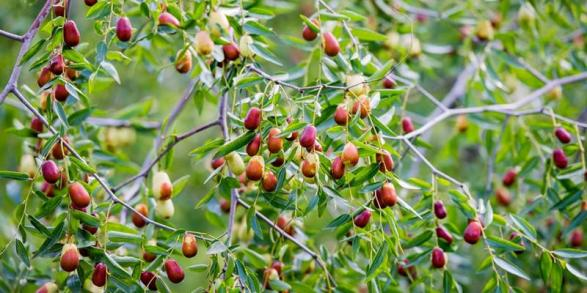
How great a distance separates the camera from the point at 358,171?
1.74 meters

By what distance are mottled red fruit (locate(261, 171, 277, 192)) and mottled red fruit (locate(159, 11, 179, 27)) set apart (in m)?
0.44

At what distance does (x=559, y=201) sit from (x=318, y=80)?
961 mm

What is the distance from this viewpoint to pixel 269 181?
5.74 ft

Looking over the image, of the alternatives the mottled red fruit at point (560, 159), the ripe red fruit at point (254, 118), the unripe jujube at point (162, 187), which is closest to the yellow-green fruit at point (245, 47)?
the ripe red fruit at point (254, 118)

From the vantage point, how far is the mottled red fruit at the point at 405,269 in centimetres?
209

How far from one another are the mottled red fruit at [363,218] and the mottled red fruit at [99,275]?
648 mm

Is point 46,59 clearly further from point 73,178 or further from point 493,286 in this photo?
point 493,286

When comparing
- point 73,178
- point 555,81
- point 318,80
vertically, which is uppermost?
point 318,80

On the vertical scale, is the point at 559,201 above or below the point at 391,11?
below

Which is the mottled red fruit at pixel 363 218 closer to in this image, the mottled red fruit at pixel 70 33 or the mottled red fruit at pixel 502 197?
the mottled red fruit at pixel 70 33

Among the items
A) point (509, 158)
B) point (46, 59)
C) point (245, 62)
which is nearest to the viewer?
point (46, 59)

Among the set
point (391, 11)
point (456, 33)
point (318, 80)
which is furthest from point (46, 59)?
point (456, 33)

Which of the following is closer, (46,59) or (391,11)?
(46,59)

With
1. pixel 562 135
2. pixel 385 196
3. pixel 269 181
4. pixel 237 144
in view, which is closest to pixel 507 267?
pixel 385 196
